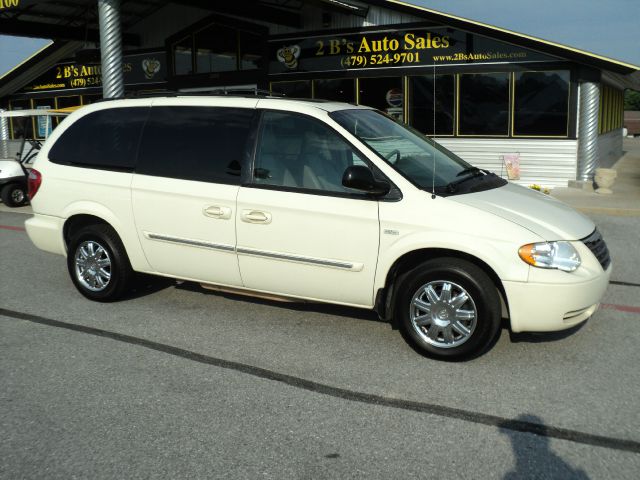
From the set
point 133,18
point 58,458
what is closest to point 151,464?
point 58,458

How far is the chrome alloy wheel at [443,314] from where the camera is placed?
4.89m

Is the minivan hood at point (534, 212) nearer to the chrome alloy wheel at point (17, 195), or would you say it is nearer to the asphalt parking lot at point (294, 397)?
the asphalt parking lot at point (294, 397)

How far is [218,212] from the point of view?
565cm

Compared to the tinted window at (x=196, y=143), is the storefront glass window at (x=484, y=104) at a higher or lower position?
higher

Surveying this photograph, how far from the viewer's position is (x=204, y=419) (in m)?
4.04

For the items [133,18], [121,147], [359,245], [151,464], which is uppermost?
[133,18]

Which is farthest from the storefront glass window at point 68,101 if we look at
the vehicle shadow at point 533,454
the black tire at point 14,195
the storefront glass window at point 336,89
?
the vehicle shadow at point 533,454

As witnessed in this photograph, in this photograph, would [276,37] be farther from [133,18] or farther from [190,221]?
[190,221]

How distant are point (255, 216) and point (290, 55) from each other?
50.5 ft

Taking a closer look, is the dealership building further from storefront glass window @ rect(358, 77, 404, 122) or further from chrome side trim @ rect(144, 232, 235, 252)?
chrome side trim @ rect(144, 232, 235, 252)

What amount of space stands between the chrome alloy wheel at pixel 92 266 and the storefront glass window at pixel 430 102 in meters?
12.2

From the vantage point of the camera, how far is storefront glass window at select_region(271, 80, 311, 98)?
19.7 meters

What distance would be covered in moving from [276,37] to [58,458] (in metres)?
18.0

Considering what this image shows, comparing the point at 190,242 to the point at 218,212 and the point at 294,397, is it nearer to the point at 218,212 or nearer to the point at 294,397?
the point at 218,212
